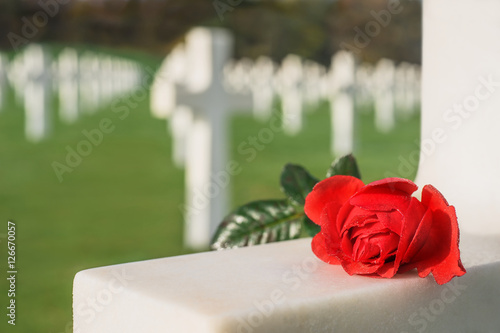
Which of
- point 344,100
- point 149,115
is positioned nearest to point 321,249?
point 344,100

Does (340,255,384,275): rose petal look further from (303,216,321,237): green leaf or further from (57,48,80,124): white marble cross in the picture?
(57,48,80,124): white marble cross

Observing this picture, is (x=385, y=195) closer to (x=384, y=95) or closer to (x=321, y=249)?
(x=321, y=249)

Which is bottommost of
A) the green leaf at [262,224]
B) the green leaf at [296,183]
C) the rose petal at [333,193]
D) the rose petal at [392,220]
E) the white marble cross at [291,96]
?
the white marble cross at [291,96]

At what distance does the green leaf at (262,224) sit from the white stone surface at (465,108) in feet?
0.65

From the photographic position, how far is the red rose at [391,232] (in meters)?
0.53

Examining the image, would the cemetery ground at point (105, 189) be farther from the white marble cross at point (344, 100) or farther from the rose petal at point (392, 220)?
the rose petal at point (392, 220)

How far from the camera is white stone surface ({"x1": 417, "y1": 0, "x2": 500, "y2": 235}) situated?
741 mm

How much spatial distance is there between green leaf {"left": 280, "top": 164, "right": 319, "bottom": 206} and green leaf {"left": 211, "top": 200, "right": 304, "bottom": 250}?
0.02 m

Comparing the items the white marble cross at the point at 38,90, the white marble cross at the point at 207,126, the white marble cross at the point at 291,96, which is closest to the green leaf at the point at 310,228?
the white marble cross at the point at 207,126

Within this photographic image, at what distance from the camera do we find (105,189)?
414cm

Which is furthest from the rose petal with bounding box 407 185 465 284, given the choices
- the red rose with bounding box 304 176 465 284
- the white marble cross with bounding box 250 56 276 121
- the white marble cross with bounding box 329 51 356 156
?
the white marble cross with bounding box 250 56 276 121

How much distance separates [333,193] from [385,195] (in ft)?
0.18

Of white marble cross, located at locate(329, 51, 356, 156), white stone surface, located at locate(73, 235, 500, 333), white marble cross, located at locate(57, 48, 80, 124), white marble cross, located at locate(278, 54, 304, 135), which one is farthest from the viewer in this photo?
white marble cross, located at locate(278, 54, 304, 135)

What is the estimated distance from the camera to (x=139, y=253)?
281cm
